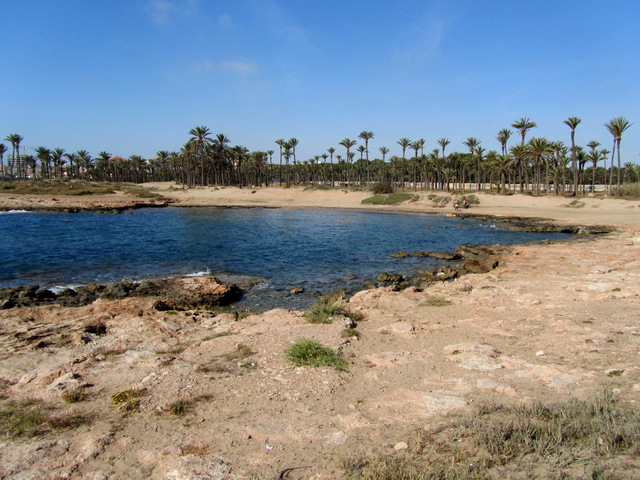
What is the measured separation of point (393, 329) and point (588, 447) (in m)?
5.23

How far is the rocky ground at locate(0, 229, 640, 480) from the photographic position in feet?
15.5

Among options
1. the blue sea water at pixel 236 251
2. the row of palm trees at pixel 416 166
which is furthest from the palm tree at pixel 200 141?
the blue sea water at pixel 236 251

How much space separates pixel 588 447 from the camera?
4.29 m

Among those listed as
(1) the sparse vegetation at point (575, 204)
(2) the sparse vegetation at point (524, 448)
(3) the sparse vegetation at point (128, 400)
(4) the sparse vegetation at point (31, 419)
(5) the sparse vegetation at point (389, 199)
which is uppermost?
(5) the sparse vegetation at point (389, 199)

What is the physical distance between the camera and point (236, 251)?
84.9 feet

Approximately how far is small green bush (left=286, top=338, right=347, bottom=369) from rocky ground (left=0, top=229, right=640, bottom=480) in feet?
0.67

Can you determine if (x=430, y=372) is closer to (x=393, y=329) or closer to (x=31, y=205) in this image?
(x=393, y=329)

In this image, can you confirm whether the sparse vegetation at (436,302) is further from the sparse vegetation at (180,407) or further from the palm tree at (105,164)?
the palm tree at (105,164)

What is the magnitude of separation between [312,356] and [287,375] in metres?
0.79

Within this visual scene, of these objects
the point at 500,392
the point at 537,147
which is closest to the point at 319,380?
the point at 500,392

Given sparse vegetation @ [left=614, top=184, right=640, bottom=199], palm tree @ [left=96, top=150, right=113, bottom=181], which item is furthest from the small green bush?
palm tree @ [left=96, top=150, right=113, bottom=181]

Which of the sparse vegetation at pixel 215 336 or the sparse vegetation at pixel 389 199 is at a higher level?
the sparse vegetation at pixel 389 199

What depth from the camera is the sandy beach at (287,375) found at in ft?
15.4

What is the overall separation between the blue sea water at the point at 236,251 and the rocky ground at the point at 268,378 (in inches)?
205
